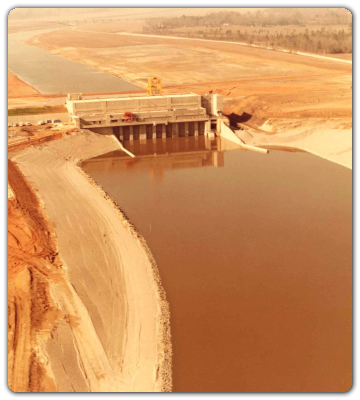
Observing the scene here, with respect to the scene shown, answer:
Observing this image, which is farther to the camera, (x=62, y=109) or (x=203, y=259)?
(x=62, y=109)

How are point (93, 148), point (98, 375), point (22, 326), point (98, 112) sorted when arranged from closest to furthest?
point (98, 375) → point (22, 326) → point (93, 148) → point (98, 112)

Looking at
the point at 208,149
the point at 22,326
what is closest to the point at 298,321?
the point at 22,326

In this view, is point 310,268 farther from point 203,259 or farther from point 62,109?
point 62,109

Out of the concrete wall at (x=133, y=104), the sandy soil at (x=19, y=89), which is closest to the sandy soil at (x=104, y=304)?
the concrete wall at (x=133, y=104)

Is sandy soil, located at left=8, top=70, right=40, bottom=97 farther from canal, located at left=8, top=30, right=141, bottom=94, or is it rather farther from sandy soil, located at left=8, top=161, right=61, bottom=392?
sandy soil, located at left=8, top=161, right=61, bottom=392

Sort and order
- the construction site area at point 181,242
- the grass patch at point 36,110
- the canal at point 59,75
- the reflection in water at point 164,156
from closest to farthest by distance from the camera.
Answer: the construction site area at point 181,242 → the reflection in water at point 164,156 → the grass patch at point 36,110 → the canal at point 59,75

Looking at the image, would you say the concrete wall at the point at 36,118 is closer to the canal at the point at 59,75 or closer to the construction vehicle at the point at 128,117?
the construction vehicle at the point at 128,117
